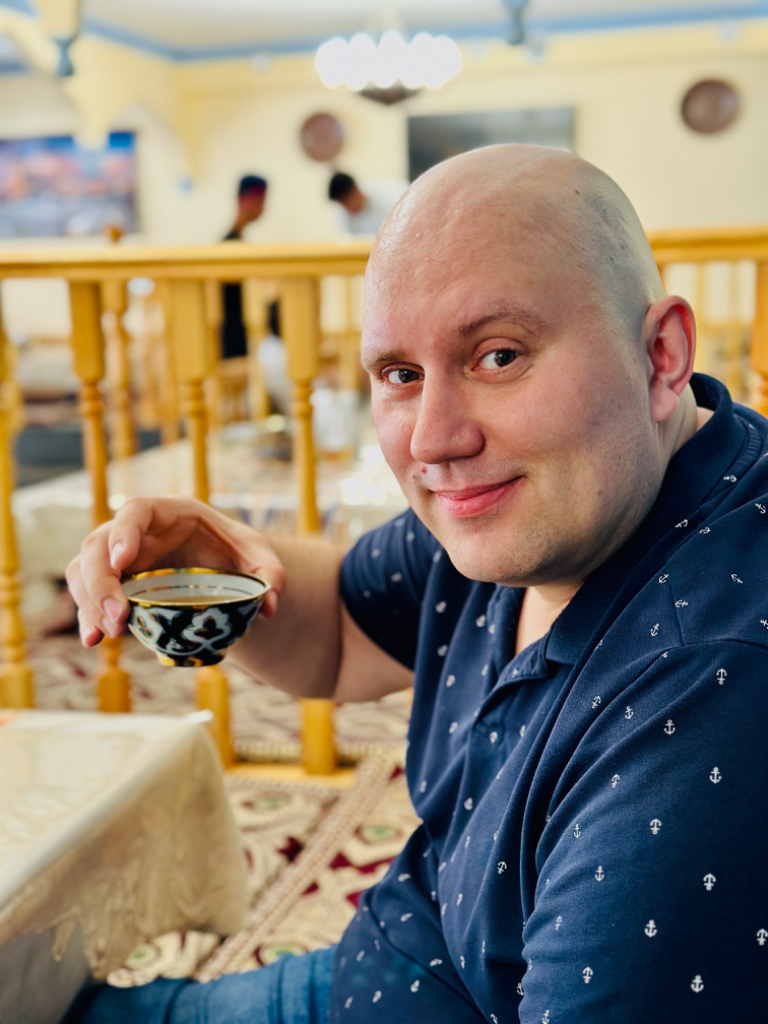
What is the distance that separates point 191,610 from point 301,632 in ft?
1.10

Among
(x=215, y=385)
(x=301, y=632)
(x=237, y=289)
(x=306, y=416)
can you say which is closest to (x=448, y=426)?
(x=301, y=632)

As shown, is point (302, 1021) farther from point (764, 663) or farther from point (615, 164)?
point (615, 164)

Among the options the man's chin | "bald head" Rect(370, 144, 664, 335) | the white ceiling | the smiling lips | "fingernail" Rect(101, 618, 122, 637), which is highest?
the white ceiling

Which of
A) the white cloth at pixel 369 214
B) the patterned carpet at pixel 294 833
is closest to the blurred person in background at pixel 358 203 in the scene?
the white cloth at pixel 369 214

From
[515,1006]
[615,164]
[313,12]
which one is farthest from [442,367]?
[615,164]

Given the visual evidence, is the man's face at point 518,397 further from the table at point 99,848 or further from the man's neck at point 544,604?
the table at point 99,848

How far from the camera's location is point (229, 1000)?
1.02m

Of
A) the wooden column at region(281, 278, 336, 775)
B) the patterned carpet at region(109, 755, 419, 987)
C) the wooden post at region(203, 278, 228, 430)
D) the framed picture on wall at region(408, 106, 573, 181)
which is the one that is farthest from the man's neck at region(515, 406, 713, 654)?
the framed picture on wall at region(408, 106, 573, 181)

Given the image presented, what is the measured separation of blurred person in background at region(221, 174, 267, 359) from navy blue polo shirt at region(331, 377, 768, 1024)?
4.61m

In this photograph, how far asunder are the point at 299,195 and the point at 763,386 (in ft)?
28.5

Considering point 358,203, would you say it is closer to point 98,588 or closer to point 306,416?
point 306,416

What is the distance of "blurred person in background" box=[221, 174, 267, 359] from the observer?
5367 mm

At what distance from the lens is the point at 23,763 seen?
3.69 feet

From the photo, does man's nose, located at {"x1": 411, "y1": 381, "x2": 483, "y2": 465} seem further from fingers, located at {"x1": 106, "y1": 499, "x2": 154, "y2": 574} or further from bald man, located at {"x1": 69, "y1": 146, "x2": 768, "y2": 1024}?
fingers, located at {"x1": 106, "y1": 499, "x2": 154, "y2": 574}
